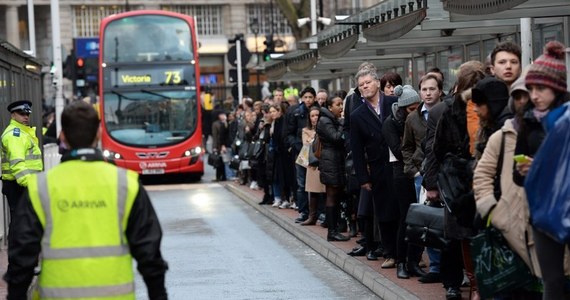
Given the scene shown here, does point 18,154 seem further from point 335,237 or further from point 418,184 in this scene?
point 418,184

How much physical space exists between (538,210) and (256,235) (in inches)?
448

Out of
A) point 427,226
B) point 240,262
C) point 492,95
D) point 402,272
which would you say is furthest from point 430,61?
point 492,95

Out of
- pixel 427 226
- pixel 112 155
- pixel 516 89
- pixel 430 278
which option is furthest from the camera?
pixel 112 155

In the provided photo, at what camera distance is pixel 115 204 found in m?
5.66

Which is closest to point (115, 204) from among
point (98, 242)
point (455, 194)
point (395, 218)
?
point (98, 242)

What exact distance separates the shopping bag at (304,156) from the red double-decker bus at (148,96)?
1406cm

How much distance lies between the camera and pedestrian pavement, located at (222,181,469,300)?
10672mm

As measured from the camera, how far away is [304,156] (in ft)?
58.3

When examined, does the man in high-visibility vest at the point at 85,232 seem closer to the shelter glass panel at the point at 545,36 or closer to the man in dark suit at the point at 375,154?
the man in dark suit at the point at 375,154

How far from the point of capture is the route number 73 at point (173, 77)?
31922 mm

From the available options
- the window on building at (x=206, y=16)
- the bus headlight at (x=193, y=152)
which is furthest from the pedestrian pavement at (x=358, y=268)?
the window on building at (x=206, y=16)

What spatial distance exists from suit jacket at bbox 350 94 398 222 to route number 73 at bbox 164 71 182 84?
19.8m

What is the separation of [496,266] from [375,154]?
195 inches

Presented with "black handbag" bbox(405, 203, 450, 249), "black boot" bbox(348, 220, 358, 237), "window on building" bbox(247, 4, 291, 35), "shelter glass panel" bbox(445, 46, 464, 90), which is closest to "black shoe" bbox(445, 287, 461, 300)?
"black handbag" bbox(405, 203, 450, 249)
